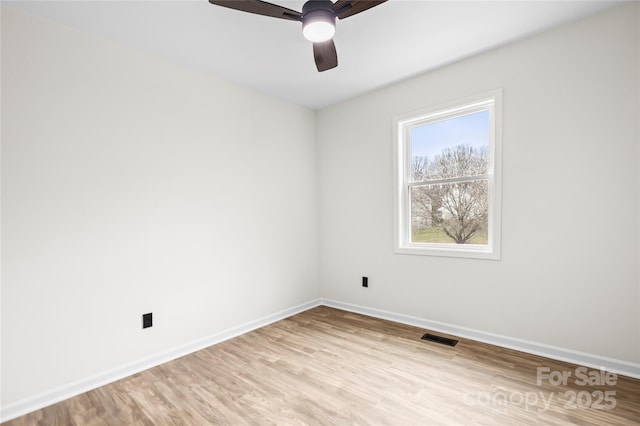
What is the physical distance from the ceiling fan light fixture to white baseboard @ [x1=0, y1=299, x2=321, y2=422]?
2658 millimetres

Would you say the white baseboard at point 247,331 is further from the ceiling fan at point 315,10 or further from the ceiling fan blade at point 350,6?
the ceiling fan blade at point 350,6

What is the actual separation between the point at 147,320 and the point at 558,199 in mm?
3387

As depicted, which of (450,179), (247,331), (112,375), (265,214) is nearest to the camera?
(112,375)

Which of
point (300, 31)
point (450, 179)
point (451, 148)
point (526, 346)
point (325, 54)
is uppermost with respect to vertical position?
point (300, 31)

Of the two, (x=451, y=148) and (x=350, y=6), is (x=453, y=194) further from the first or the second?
(x=350, y=6)

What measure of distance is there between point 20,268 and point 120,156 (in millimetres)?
966

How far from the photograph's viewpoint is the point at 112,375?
2.26m

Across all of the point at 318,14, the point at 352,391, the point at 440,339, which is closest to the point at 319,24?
the point at 318,14

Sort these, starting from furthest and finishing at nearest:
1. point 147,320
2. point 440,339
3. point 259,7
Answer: point 440,339 < point 147,320 < point 259,7

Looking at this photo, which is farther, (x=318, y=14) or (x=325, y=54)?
(x=325, y=54)

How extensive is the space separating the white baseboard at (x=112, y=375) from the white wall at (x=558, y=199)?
180 centimetres

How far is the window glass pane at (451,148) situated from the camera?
9.33 ft

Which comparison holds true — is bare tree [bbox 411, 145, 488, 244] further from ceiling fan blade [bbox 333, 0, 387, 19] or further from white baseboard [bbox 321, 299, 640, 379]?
ceiling fan blade [bbox 333, 0, 387, 19]

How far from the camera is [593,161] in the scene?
222 cm
